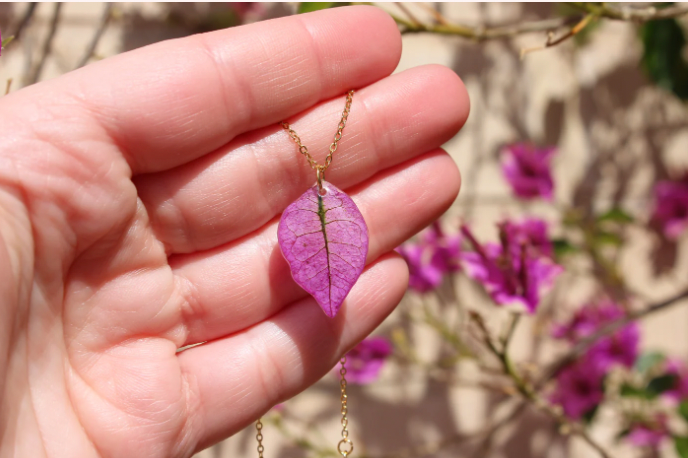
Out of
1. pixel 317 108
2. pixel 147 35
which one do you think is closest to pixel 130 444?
pixel 317 108

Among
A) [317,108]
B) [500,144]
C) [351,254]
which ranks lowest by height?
[500,144]

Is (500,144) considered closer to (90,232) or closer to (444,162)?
(444,162)

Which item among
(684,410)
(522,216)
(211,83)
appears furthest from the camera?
(522,216)

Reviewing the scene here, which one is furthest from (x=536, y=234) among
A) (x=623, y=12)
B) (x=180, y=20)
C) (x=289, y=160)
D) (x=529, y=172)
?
(x=180, y=20)

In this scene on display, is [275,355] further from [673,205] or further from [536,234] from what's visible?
[673,205]

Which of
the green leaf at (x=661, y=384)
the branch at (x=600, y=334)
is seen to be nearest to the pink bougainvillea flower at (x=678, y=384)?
the green leaf at (x=661, y=384)

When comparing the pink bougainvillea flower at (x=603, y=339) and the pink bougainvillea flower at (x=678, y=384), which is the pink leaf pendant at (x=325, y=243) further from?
the pink bougainvillea flower at (x=678, y=384)
